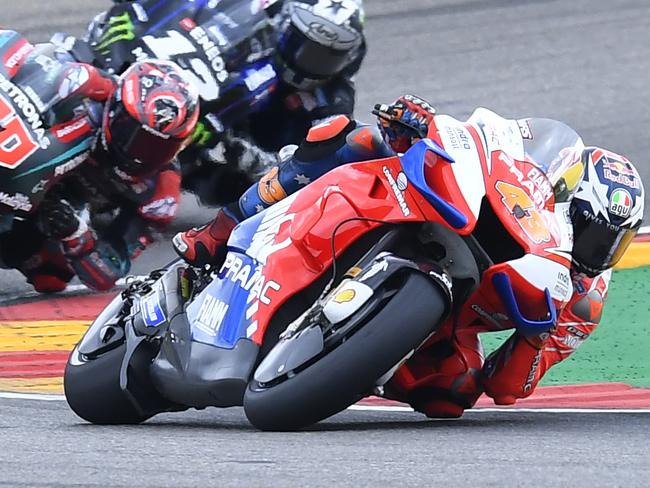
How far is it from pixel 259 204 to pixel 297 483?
1875 mm

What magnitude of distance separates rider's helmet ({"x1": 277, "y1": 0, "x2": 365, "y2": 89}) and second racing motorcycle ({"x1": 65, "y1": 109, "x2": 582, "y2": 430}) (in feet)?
9.71

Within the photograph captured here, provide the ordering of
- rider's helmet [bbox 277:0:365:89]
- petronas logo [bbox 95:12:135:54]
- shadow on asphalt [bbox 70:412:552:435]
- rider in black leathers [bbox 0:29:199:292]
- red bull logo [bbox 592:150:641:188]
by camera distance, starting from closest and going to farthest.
A: shadow on asphalt [bbox 70:412:552:435]
red bull logo [bbox 592:150:641:188]
rider in black leathers [bbox 0:29:199:292]
rider's helmet [bbox 277:0:365:89]
petronas logo [bbox 95:12:135:54]

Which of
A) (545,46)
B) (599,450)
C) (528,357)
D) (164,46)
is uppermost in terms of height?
(599,450)

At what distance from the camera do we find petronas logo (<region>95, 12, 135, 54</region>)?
8250 millimetres

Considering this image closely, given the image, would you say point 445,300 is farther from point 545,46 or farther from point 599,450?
point 545,46

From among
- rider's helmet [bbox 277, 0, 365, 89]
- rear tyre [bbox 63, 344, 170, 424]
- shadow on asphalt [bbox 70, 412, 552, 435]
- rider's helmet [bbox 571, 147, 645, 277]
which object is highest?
rider's helmet [bbox 571, 147, 645, 277]

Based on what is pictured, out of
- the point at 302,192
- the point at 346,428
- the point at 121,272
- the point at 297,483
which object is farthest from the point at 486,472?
the point at 121,272

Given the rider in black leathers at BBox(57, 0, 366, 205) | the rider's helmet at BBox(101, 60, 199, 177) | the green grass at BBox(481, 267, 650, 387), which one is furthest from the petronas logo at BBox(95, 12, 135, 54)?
the green grass at BBox(481, 267, 650, 387)

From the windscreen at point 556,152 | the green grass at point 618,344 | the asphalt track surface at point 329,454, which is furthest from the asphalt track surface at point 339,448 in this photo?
the green grass at point 618,344

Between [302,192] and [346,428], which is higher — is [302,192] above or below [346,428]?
above

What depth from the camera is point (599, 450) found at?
417 centimetres

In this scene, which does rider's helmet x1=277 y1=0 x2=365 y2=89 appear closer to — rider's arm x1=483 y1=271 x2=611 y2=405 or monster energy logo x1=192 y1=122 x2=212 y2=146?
monster energy logo x1=192 y1=122 x2=212 y2=146

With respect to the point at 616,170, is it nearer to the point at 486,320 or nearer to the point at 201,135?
the point at 486,320

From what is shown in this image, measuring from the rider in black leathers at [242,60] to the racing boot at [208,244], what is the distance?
2.80 metres
